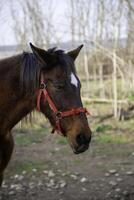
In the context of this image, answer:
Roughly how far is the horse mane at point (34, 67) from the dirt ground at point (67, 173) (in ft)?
6.88

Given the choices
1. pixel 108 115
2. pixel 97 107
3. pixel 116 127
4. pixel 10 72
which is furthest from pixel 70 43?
pixel 10 72

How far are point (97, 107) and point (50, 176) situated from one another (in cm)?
525

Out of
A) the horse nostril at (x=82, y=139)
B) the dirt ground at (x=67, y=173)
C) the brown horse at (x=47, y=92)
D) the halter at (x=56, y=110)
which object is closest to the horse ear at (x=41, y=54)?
the brown horse at (x=47, y=92)

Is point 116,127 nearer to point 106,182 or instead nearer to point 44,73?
point 106,182

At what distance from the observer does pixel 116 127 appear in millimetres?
8453

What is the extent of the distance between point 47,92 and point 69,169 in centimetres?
310

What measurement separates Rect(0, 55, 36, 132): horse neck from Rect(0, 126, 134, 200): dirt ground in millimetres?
1815

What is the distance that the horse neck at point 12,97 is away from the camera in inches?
123

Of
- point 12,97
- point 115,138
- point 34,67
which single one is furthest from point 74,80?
point 115,138

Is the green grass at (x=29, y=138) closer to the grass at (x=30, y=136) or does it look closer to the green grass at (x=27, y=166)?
the grass at (x=30, y=136)

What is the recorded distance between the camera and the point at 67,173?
18.6 ft

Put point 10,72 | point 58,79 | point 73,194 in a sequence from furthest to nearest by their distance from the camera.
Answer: point 73,194, point 10,72, point 58,79

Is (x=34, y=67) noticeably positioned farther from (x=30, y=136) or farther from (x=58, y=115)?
(x=30, y=136)

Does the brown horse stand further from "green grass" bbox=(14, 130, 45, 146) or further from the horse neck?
"green grass" bbox=(14, 130, 45, 146)
